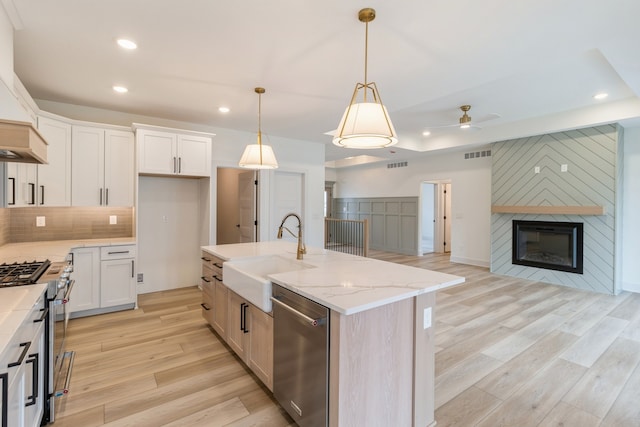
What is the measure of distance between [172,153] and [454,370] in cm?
415

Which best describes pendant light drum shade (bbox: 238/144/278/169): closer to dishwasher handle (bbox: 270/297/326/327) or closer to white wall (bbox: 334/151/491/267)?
dishwasher handle (bbox: 270/297/326/327)

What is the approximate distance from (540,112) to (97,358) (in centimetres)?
668

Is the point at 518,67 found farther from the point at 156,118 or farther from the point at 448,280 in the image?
the point at 156,118

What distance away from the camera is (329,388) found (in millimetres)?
1626

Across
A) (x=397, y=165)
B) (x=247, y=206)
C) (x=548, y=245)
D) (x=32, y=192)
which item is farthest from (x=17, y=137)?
(x=397, y=165)

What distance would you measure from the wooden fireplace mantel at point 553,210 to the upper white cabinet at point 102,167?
6328 mm

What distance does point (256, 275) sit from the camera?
261 centimetres

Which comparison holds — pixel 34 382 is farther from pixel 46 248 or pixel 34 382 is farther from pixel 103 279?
pixel 103 279

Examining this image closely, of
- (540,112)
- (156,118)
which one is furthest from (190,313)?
(540,112)

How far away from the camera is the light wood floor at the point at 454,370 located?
212cm

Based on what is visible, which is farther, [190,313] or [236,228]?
[236,228]

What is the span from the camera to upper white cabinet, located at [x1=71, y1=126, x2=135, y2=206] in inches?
151

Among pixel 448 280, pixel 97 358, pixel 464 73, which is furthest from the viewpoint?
pixel 464 73

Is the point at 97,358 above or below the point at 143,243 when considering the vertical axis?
below
